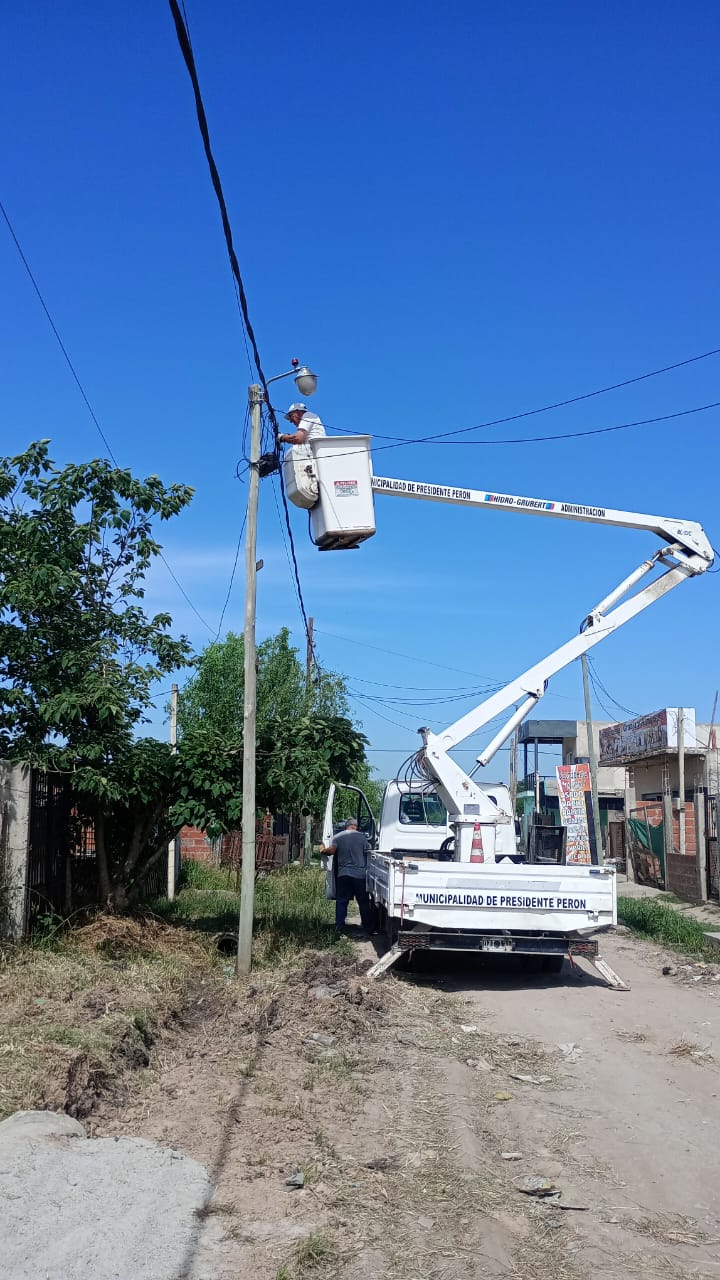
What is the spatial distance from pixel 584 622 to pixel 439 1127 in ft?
26.7

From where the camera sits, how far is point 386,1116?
669 centimetres

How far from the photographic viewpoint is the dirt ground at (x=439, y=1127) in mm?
4676

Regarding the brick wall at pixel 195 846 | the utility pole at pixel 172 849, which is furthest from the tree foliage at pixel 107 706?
the brick wall at pixel 195 846

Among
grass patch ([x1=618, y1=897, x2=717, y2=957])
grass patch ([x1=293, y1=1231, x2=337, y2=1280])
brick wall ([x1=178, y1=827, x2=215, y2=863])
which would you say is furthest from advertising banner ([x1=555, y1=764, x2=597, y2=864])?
grass patch ([x1=293, y1=1231, x2=337, y2=1280])

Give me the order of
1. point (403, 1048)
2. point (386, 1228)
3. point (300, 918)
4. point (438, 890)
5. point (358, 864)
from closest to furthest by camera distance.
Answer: point (386, 1228), point (403, 1048), point (438, 890), point (358, 864), point (300, 918)

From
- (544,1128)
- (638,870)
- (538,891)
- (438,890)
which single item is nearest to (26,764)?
(438,890)

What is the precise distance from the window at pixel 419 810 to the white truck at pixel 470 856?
171 cm

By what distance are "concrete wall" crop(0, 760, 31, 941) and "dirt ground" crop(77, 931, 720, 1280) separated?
233 cm

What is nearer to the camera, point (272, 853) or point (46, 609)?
point (46, 609)

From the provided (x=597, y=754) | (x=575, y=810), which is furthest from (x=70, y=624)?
(x=597, y=754)

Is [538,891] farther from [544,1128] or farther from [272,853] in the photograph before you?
[272,853]

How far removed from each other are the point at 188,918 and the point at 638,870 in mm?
15112

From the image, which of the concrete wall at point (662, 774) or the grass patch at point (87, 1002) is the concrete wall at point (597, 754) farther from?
the grass patch at point (87, 1002)

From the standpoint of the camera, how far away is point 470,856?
39.8 ft
